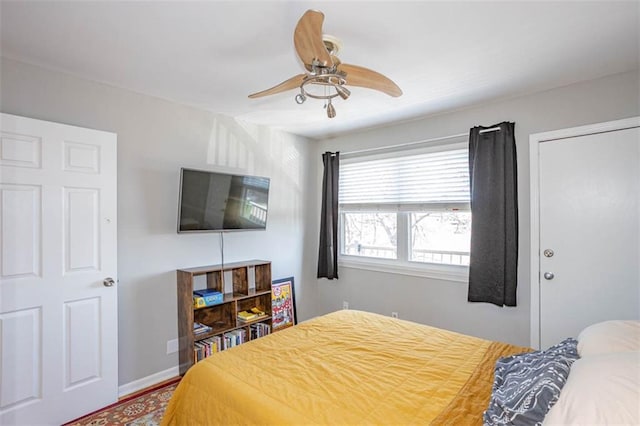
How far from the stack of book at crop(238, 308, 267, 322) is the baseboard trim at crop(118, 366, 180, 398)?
0.70 m

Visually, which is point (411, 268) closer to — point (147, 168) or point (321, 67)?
point (321, 67)

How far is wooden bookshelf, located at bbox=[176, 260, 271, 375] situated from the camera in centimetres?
291

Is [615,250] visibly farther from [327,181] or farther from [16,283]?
[16,283]

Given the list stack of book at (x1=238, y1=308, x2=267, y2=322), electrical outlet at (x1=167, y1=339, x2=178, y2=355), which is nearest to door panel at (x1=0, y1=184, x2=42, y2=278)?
electrical outlet at (x1=167, y1=339, x2=178, y2=355)

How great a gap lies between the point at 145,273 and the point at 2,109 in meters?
1.48

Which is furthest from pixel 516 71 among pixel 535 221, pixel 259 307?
pixel 259 307

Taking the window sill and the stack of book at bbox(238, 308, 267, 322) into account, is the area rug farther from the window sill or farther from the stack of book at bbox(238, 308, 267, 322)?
the window sill

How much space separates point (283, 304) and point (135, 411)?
1.76 m

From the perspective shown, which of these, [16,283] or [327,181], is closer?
[16,283]

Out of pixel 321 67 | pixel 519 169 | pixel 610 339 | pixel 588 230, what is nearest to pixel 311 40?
pixel 321 67

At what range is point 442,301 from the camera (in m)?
3.33

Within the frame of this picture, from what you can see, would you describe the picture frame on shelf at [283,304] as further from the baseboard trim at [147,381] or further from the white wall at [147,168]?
the baseboard trim at [147,381]

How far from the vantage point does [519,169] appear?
9.49 feet

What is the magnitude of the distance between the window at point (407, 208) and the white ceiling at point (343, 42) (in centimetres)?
81
